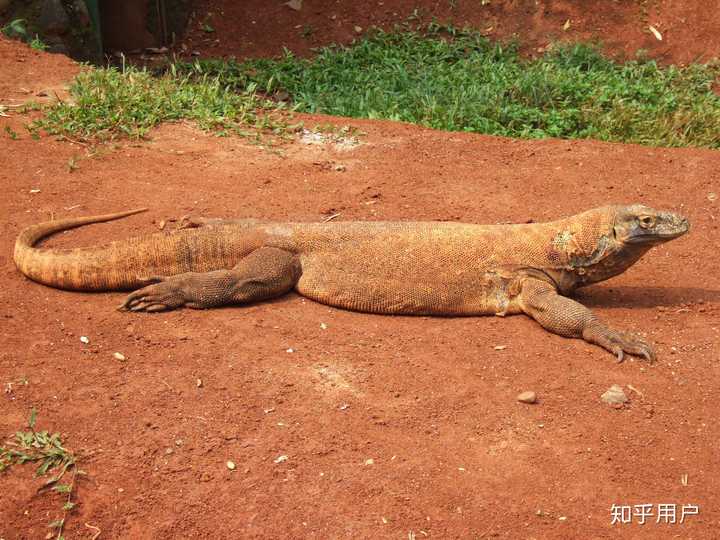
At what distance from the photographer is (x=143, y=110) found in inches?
263

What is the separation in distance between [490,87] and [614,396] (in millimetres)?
4828

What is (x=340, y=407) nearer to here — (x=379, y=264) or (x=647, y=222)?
(x=379, y=264)

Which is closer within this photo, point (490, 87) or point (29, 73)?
point (29, 73)

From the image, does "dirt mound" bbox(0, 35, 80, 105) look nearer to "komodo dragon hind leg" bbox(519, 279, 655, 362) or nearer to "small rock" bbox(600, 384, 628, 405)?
"komodo dragon hind leg" bbox(519, 279, 655, 362)

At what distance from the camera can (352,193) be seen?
19.5 feet

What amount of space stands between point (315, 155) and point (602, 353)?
2904mm

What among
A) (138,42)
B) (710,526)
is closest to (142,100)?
(138,42)

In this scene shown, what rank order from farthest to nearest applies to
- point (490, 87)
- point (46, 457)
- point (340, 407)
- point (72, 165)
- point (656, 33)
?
1. point (656, 33)
2. point (490, 87)
3. point (72, 165)
4. point (340, 407)
5. point (46, 457)

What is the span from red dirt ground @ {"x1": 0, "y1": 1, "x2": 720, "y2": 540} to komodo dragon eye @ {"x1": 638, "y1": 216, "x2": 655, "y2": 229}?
0.51m

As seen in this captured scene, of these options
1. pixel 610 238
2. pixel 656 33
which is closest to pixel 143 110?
pixel 610 238

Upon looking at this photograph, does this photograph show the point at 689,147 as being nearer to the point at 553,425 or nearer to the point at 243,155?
the point at 243,155

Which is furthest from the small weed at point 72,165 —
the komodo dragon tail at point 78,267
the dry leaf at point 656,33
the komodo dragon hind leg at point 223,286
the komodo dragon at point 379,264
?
the dry leaf at point 656,33

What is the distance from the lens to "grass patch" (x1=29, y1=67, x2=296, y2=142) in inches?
252

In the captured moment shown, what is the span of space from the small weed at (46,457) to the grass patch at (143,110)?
3351 millimetres
